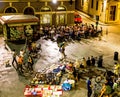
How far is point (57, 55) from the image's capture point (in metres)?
27.7

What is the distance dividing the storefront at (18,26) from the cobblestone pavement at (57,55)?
154 cm

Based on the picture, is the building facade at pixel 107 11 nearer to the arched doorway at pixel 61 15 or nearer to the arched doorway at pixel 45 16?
the arched doorway at pixel 61 15

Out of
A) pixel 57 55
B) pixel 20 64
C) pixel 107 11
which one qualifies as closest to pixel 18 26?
pixel 57 55

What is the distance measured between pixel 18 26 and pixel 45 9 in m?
8.32

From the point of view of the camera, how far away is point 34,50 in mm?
27578

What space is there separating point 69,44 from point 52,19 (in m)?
9.21

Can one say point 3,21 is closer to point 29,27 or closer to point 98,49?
point 29,27

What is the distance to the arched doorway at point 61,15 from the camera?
3938cm

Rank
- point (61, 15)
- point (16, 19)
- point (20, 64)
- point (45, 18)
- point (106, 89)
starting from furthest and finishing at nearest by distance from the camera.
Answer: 1. point (61, 15)
2. point (45, 18)
3. point (16, 19)
4. point (20, 64)
5. point (106, 89)

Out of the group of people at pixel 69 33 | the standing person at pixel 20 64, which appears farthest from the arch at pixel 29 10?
the standing person at pixel 20 64

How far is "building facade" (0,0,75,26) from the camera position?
37156 millimetres

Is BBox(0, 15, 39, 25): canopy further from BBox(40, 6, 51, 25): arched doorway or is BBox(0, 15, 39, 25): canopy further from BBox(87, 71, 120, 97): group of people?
BBox(87, 71, 120, 97): group of people

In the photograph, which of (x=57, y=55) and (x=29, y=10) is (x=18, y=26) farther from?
(x=29, y=10)

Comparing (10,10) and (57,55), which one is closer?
(57,55)
